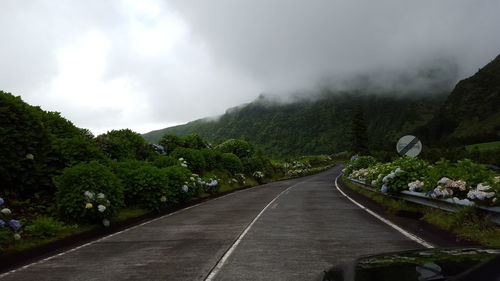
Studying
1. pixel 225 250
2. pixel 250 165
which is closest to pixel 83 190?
pixel 225 250

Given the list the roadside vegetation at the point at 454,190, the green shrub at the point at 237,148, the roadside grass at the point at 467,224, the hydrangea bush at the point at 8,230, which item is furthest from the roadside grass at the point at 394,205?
the green shrub at the point at 237,148

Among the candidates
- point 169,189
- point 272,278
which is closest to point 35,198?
point 169,189

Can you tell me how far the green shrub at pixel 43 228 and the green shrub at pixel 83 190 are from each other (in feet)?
3.08

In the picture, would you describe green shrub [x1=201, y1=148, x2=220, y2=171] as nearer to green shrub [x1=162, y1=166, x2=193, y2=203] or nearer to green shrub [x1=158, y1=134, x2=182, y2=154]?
green shrub [x1=158, y1=134, x2=182, y2=154]

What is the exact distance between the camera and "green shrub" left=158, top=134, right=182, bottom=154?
29.2 metres

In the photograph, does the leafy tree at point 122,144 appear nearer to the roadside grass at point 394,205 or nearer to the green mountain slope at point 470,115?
the roadside grass at point 394,205

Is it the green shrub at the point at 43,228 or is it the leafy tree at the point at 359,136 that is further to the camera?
the leafy tree at the point at 359,136

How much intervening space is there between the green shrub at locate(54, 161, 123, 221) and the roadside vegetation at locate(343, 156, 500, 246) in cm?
891

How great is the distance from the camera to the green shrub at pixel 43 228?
9.16 meters

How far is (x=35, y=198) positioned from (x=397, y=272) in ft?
38.9

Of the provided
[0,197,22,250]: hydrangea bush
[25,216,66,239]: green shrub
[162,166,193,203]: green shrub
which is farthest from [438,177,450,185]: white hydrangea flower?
[162,166,193,203]: green shrub

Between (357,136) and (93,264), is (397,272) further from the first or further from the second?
(357,136)

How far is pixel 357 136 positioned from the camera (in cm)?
9500

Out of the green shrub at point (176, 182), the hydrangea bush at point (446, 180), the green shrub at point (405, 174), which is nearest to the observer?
the hydrangea bush at point (446, 180)
